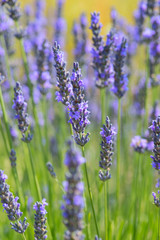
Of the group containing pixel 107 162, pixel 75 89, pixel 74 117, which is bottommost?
pixel 107 162

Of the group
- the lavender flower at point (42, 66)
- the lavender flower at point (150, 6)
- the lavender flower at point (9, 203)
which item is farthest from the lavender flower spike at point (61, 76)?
the lavender flower at point (150, 6)

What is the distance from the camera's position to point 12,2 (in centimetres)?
246

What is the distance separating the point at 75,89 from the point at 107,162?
19.6 inches

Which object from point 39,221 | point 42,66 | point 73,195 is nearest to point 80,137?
point 39,221

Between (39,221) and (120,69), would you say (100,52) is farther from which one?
(39,221)

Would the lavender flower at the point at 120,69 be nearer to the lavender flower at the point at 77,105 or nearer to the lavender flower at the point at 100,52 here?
the lavender flower at the point at 100,52

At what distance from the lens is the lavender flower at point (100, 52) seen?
222cm

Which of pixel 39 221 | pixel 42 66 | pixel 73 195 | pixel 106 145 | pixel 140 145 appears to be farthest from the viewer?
pixel 42 66

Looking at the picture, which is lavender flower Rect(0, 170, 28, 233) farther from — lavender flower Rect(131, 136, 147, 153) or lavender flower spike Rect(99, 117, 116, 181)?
lavender flower Rect(131, 136, 147, 153)

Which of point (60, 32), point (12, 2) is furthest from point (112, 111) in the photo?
point (12, 2)

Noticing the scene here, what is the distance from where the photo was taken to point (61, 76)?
168 cm

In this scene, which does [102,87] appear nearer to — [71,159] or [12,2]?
[12,2]

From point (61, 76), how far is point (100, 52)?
2.30 ft

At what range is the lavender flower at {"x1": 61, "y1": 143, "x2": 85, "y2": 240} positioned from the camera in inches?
39.7
